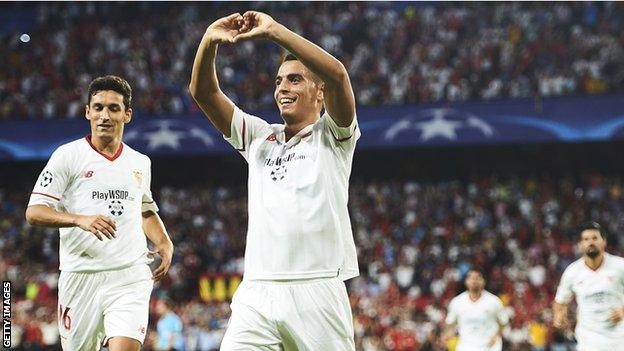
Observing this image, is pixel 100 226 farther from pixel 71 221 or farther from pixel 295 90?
pixel 295 90

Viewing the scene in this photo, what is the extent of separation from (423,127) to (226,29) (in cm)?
1759

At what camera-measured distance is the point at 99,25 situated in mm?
26047

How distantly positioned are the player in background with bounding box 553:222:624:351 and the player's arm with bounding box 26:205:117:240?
18.8 feet

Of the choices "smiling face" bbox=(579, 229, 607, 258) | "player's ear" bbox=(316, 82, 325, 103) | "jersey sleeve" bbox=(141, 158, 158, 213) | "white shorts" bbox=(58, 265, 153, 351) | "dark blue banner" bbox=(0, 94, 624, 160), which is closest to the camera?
"player's ear" bbox=(316, 82, 325, 103)

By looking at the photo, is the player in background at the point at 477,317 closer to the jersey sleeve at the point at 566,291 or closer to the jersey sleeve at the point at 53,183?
the jersey sleeve at the point at 566,291

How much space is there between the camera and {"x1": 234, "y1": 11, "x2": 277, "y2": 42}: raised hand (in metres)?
4.03

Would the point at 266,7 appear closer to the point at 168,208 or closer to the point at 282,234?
the point at 168,208

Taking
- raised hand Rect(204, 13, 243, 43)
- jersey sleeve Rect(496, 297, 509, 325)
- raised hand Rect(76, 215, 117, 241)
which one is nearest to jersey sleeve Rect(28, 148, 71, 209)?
raised hand Rect(76, 215, 117, 241)

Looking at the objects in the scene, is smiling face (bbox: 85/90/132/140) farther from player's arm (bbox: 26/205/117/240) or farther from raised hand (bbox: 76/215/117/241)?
raised hand (bbox: 76/215/117/241)

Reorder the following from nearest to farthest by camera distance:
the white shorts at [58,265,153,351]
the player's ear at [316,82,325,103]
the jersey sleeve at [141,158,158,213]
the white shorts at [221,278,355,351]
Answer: the white shorts at [221,278,355,351], the player's ear at [316,82,325,103], the white shorts at [58,265,153,351], the jersey sleeve at [141,158,158,213]

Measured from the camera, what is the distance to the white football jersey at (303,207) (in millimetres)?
4379

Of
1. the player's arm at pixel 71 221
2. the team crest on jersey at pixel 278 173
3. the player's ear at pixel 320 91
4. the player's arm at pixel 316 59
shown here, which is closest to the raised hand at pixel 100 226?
the player's arm at pixel 71 221

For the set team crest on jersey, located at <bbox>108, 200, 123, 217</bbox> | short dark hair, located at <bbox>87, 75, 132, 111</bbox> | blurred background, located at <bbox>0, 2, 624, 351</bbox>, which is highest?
blurred background, located at <bbox>0, 2, 624, 351</bbox>

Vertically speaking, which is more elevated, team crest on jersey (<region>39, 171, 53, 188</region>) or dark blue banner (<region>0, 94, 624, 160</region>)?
dark blue banner (<region>0, 94, 624, 160</region>)
